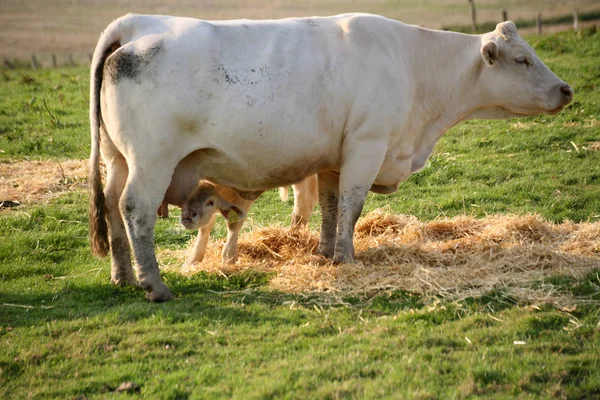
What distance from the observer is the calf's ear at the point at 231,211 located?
8.70 meters

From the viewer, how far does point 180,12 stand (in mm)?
51312

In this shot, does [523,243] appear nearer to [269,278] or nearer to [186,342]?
[269,278]

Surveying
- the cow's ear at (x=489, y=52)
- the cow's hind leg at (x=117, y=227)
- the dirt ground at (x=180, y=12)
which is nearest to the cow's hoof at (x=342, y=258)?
the cow's hind leg at (x=117, y=227)

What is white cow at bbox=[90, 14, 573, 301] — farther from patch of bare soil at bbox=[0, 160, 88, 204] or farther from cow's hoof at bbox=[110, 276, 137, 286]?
patch of bare soil at bbox=[0, 160, 88, 204]

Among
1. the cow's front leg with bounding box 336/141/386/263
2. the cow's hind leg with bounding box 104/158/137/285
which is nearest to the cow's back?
the cow's front leg with bounding box 336/141/386/263

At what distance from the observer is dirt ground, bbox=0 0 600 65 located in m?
41.7

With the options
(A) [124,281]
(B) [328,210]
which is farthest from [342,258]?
(A) [124,281]

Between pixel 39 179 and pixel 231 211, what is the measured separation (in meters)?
5.24

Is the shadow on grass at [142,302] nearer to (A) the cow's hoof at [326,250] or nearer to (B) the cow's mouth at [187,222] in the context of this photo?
(B) the cow's mouth at [187,222]

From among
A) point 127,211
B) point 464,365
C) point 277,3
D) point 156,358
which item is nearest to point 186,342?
point 156,358

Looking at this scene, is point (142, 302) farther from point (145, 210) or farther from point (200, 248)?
point (200, 248)

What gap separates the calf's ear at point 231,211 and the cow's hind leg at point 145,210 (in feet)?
4.21

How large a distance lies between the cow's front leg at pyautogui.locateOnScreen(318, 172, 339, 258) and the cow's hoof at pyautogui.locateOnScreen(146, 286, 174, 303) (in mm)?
2123

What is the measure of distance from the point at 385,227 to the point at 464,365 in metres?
4.29
